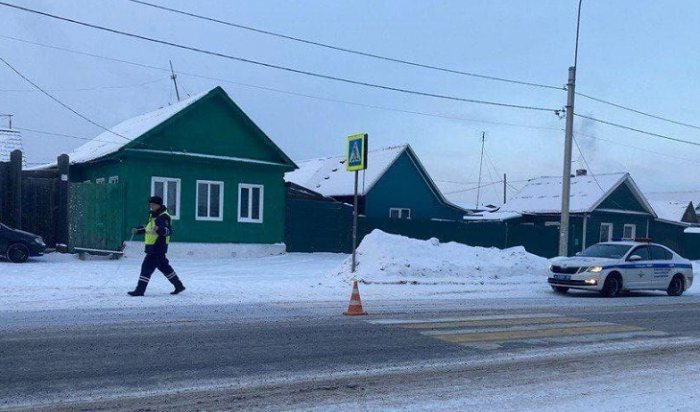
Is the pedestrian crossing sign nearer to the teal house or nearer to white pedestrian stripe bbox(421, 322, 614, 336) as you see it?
white pedestrian stripe bbox(421, 322, 614, 336)

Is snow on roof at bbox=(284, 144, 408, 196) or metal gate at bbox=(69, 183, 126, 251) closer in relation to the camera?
metal gate at bbox=(69, 183, 126, 251)

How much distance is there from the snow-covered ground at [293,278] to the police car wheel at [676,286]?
1863 mm

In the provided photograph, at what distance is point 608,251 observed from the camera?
58.5 ft

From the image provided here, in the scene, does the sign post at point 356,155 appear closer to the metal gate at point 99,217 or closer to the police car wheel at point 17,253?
the metal gate at point 99,217

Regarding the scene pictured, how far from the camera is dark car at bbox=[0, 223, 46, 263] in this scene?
1745cm

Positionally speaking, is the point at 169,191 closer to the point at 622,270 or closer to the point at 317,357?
the point at 622,270

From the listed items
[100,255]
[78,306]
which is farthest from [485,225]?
[78,306]

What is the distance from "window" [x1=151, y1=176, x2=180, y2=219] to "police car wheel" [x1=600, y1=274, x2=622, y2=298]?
42.2 ft

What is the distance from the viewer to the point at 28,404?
5633 mm

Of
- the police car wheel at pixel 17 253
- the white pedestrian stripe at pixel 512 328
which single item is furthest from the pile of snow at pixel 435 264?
the police car wheel at pixel 17 253

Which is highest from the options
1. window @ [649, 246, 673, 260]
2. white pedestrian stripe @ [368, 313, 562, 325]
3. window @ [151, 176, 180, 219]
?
window @ [151, 176, 180, 219]

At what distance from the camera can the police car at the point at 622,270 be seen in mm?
16844

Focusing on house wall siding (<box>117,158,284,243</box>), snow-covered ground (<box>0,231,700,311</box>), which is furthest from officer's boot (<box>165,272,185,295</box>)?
house wall siding (<box>117,158,284,243</box>)

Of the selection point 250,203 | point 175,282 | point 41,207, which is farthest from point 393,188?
point 175,282
